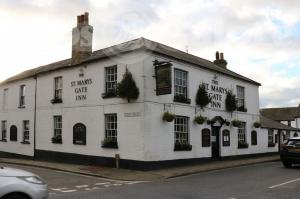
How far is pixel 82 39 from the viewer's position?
2277 cm

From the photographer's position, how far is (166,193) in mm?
12086

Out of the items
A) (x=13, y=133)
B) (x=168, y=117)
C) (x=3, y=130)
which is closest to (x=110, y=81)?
(x=168, y=117)

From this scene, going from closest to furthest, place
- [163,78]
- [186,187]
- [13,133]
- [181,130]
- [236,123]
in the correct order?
1. [186,187]
2. [163,78]
3. [181,130]
4. [236,123]
5. [13,133]

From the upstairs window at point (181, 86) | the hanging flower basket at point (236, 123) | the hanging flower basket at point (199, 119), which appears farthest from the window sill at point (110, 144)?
the hanging flower basket at point (236, 123)

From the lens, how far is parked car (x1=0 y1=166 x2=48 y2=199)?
717cm

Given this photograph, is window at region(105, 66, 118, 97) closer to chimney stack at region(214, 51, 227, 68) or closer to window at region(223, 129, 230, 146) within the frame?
window at region(223, 129, 230, 146)

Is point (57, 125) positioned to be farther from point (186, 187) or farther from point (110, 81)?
point (186, 187)

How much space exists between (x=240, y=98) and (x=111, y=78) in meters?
10.5

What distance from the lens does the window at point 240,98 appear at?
26766 mm

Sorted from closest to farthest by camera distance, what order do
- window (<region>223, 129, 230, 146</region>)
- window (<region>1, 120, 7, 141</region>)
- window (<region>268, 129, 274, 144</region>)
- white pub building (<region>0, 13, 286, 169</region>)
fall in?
white pub building (<region>0, 13, 286, 169</region>), window (<region>223, 129, 230, 146</region>), window (<region>1, 120, 7, 141</region>), window (<region>268, 129, 274, 144</region>)

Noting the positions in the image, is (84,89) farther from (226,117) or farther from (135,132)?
(226,117)

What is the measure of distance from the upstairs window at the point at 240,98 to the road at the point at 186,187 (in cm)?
1032

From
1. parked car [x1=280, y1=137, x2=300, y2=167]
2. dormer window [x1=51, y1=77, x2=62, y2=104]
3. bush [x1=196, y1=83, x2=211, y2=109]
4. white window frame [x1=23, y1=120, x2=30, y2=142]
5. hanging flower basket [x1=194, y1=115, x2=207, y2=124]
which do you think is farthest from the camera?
white window frame [x1=23, y1=120, x2=30, y2=142]

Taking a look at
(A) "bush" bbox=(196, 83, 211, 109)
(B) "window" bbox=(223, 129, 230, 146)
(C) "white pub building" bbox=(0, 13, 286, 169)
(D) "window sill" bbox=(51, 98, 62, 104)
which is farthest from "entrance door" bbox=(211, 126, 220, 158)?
(D) "window sill" bbox=(51, 98, 62, 104)
